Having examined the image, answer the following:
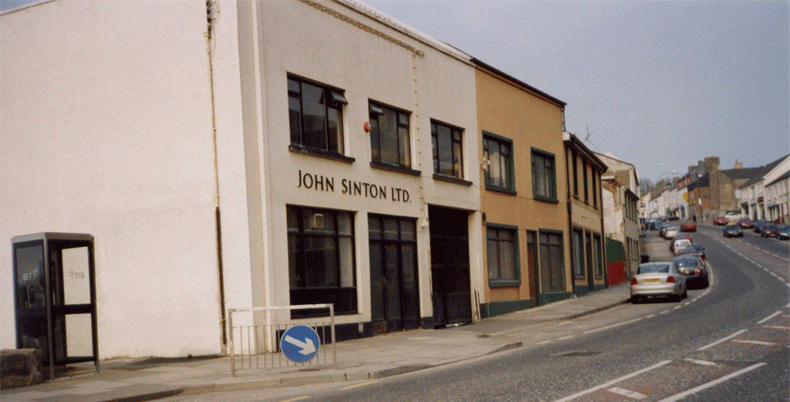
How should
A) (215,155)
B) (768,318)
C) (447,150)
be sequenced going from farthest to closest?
1. (447,150)
2. (768,318)
3. (215,155)

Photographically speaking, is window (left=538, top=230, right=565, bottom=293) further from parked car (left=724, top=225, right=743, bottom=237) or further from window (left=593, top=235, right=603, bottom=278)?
parked car (left=724, top=225, right=743, bottom=237)

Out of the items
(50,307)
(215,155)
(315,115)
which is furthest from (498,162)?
(50,307)

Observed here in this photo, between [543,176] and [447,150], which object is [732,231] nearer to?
[543,176]

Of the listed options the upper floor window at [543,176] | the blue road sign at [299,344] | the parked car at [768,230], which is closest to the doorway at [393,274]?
the blue road sign at [299,344]

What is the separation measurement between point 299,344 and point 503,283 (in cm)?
1493

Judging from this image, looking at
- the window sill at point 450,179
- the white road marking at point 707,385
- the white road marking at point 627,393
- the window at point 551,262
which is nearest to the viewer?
the white road marking at point 707,385

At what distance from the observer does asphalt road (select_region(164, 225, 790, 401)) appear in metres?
9.45

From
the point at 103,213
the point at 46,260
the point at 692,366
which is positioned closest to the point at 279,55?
the point at 103,213

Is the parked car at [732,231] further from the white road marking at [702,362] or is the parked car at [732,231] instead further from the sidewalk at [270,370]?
the white road marking at [702,362]

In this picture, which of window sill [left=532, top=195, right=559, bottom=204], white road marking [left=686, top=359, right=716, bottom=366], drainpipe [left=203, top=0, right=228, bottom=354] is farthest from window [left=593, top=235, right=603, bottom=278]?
white road marking [left=686, top=359, right=716, bottom=366]

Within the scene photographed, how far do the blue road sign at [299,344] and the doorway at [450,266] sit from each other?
1017 cm

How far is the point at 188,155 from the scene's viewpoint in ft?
56.2

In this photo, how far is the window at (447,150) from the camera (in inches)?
947

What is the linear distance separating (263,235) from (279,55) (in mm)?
4082
